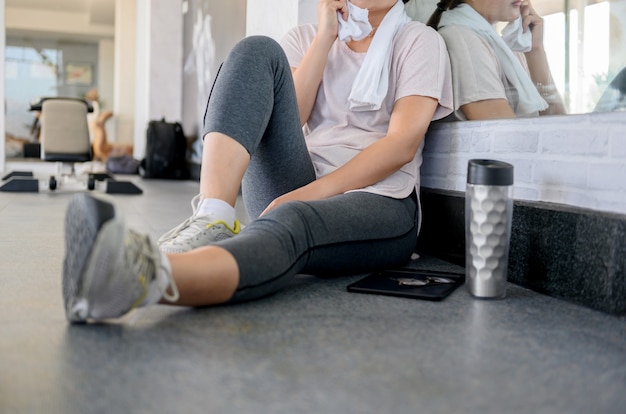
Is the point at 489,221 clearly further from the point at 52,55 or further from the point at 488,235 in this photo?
the point at 52,55

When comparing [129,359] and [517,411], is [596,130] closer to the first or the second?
[517,411]

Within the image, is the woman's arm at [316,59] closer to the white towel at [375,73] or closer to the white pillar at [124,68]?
the white towel at [375,73]

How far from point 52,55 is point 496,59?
1313 cm

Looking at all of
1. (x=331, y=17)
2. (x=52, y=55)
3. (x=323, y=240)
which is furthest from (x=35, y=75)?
(x=323, y=240)

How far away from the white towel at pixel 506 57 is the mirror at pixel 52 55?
421 inches

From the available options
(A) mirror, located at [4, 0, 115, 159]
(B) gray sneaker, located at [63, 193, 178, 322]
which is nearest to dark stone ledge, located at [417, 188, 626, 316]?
(B) gray sneaker, located at [63, 193, 178, 322]

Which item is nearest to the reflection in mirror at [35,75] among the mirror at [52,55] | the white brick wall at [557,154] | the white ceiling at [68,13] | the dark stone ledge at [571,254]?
the mirror at [52,55]

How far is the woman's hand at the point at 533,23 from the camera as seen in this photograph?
4.73 ft

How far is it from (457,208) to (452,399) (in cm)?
102

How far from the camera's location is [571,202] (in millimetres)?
1314

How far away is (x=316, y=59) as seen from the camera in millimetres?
1659

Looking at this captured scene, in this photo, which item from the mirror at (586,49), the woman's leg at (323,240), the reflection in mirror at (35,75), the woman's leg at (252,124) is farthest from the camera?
the reflection in mirror at (35,75)

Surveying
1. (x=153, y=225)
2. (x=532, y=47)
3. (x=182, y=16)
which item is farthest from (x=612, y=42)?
(x=182, y=16)

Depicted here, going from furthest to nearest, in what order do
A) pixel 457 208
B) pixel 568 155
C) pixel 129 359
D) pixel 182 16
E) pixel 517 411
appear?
1. pixel 182 16
2. pixel 457 208
3. pixel 568 155
4. pixel 129 359
5. pixel 517 411
